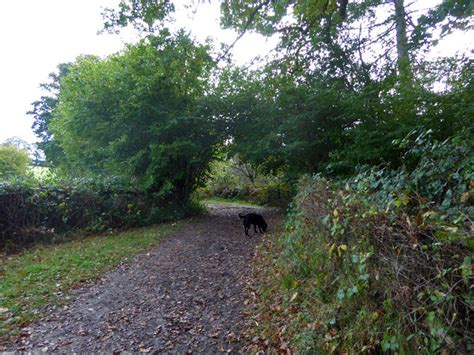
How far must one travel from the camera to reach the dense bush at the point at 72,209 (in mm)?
8336

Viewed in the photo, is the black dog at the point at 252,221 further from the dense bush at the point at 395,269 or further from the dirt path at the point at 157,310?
the dense bush at the point at 395,269

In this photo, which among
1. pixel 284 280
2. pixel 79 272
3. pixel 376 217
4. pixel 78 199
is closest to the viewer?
pixel 376 217

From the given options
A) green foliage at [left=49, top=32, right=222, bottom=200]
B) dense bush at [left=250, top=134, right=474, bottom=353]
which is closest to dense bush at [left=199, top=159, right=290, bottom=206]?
green foliage at [left=49, top=32, right=222, bottom=200]

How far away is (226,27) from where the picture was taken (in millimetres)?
10750

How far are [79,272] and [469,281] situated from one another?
633 centimetres

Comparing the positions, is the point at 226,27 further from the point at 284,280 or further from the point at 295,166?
the point at 284,280

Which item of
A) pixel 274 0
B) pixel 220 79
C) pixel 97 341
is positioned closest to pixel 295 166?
pixel 220 79

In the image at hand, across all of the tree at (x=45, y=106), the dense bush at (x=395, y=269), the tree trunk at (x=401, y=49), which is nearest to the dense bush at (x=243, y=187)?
the tree trunk at (x=401, y=49)

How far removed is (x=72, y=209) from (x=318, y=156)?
8.54 meters

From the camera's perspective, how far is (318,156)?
995cm

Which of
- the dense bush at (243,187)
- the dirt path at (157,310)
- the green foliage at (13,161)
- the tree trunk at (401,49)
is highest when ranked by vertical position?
the tree trunk at (401,49)

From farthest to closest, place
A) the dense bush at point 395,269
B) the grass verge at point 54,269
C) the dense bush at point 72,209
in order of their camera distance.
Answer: the dense bush at point 72,209 < the grass verge at point 54,269 < the dense bush at point 395,269

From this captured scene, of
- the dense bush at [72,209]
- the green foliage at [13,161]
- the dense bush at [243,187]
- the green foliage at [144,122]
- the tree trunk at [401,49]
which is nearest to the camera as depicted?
the tree trunk at [401,49]

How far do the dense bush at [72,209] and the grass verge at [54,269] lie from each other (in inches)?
32.1
